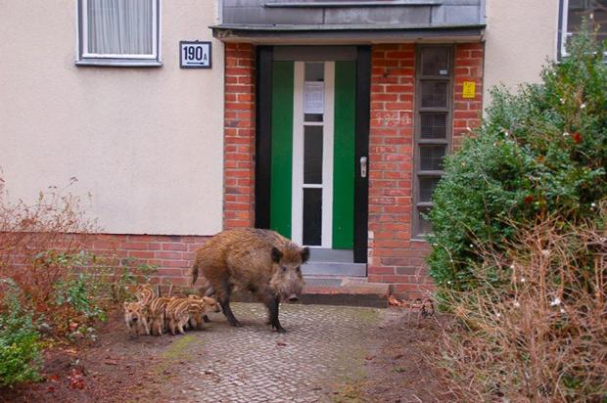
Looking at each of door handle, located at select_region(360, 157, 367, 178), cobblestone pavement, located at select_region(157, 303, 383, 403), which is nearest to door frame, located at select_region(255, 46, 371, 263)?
door handle, located at select_region(360, 157, 367, 178)

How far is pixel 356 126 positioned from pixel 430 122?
2.90 feet

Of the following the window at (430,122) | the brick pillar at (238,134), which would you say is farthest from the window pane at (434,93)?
the brick pillar at (238,134)

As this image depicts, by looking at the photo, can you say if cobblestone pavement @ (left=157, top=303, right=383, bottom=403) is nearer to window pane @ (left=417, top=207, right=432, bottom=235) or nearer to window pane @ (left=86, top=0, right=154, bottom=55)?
window pane @ (left=417, top=207, right=432, bottom=235)

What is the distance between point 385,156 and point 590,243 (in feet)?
14.6

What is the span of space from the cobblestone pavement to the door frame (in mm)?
1333

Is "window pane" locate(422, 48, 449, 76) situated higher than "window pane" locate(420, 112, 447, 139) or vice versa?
"window pane" locate(422, 48, 449, 76)

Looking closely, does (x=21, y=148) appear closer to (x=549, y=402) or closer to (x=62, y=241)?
(x=62, y=241)

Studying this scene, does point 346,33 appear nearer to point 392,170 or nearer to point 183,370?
point 392,170

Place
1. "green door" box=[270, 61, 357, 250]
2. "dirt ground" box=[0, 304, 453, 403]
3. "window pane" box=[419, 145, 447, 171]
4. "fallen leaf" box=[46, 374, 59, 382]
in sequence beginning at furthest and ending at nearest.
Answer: "green door" box=[270, 61, 357, 250] < "window pane" box=[419, 145, 447, 171] < "fallen leaf" box=[46, 374, 59, 382] < "dirt ground" box=[0, 304, 453, 403]

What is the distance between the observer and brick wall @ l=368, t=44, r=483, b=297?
9.48 meters

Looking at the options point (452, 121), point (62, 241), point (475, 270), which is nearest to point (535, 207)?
point (475, 270)

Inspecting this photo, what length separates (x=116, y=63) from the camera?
978 cm

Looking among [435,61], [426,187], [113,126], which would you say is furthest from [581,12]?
[113,126]

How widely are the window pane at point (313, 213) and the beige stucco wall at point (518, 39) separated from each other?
7.55ft
